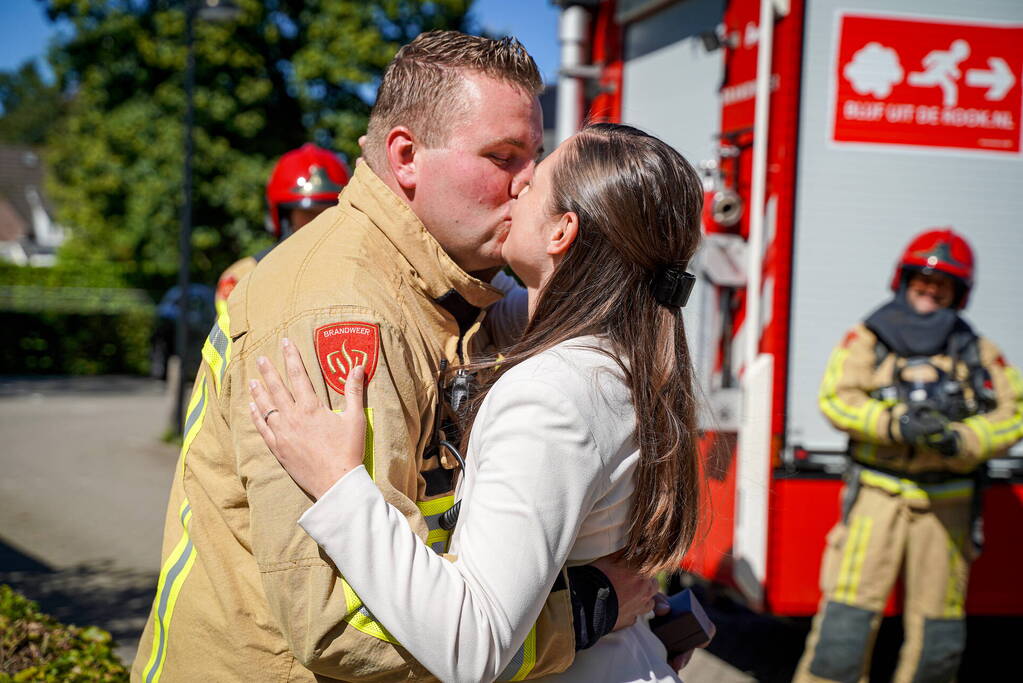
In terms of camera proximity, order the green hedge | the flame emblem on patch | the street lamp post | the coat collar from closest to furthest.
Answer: the flame emblem on patch
the coat collar
the street lamp post
the green hedge

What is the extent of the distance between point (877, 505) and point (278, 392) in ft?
10.8

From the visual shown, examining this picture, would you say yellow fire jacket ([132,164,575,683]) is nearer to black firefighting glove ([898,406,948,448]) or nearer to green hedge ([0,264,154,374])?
black firefighting glove ([898,406,948,448])

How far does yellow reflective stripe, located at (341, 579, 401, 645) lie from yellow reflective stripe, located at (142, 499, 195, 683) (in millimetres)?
408

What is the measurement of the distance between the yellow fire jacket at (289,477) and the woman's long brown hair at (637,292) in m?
0.18

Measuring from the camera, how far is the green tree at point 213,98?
21781 mm

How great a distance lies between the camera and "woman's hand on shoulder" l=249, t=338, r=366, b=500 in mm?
1515

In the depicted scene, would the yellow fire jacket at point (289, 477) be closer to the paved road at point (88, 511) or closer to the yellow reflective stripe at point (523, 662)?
the yellow reflective stripe at point (523, 662)

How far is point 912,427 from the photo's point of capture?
13.1 ft

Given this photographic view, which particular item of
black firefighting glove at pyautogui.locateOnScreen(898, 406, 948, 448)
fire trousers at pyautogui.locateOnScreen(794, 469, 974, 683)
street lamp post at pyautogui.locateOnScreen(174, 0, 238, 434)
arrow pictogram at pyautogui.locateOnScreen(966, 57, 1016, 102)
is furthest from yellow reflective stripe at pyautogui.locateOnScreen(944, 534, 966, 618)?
street lamp post at pyautogui.locateOnScreen(174, 0, 238, 434)

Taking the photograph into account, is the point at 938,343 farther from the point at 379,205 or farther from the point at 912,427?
the point at 379,205

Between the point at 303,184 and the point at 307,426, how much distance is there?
11.0 feet

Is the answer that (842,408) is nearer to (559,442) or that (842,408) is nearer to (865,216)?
(865,216)

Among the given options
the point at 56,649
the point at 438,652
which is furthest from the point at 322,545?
the point at 56,649

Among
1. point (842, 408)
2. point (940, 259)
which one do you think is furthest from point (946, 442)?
point (940, 259)
